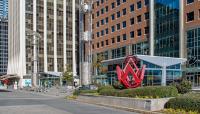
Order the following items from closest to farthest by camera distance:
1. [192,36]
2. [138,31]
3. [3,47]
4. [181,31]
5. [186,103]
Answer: [186,103] < [192,36] < [181,31] < [138,31] < [3,47]

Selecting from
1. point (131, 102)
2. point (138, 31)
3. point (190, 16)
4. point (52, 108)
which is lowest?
point (52, 108)

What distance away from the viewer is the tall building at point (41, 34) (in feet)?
376

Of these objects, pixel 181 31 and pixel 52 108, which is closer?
pixel 52 108

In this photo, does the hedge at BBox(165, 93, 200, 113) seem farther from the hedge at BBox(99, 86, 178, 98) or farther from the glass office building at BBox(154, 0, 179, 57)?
the glass office building at BBox(154, 0, 179, 57)

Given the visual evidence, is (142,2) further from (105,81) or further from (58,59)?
(58,59)

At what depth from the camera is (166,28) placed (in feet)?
217

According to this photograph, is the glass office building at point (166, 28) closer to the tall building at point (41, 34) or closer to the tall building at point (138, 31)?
the tall building at point (138, 31)

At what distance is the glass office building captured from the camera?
208 feet

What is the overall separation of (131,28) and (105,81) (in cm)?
1477

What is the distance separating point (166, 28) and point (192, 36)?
764 centimetres

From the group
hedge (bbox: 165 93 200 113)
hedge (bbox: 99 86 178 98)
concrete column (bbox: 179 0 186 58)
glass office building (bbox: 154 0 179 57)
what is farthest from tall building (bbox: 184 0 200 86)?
hedge (bbox: 165 93 200 113)

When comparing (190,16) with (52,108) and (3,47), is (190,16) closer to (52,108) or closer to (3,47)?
(52,108)

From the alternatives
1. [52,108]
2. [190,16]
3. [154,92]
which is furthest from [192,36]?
[52,108]

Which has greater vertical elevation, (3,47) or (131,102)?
(3,47)
